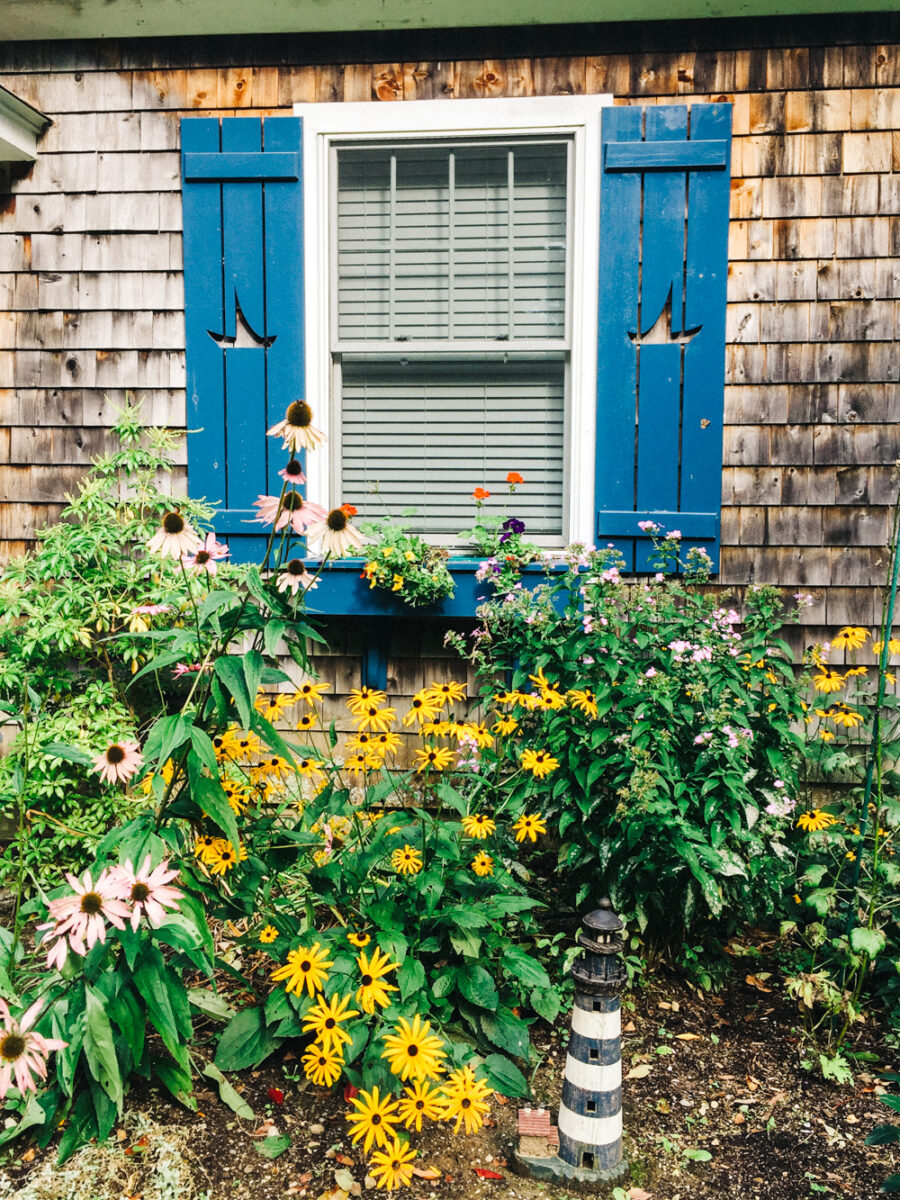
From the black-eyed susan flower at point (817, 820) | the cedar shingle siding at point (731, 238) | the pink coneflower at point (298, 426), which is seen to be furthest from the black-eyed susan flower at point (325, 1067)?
the cedar shingle siding at point (731, 238)

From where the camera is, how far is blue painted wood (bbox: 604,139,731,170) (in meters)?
3.00

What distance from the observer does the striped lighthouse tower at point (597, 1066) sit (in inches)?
68.1

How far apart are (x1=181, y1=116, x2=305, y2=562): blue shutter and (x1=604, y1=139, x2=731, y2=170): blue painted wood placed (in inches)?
47.1

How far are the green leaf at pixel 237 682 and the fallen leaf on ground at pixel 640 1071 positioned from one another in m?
Result: 1.38

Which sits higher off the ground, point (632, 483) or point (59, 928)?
point (632, 483)

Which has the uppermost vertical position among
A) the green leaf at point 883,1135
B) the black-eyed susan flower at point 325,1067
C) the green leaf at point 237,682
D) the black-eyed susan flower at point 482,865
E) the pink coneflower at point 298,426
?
the pink coneflower at point 298,426

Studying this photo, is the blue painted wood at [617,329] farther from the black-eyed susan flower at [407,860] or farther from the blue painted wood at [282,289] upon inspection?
the black-eyed susan flower at [407,860]

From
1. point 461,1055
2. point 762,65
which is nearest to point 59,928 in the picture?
point 461,1055

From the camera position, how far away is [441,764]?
215 cm

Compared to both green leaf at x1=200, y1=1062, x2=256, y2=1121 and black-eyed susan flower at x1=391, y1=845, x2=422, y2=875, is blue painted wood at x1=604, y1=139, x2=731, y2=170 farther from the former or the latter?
green leaf at x1=200, y1=1062, x2=256, y2=1121

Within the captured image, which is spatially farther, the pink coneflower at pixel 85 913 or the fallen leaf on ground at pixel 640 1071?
the fallen leaf on ground at pixel 640 1071

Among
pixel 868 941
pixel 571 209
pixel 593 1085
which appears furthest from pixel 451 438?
pixel 593 1085

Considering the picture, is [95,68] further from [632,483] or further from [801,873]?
[801,873]

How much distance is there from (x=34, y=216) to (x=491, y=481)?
2.11 m
